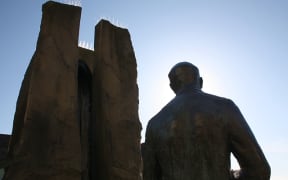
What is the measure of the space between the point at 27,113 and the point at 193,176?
175 inches

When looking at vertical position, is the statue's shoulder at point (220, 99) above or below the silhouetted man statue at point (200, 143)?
above

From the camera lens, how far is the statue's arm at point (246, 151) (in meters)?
1.66

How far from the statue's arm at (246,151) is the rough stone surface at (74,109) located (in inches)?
163

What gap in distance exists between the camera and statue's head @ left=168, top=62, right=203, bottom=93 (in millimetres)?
2096

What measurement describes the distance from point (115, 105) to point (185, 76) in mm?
4671

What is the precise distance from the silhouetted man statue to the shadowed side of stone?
4.29 meters

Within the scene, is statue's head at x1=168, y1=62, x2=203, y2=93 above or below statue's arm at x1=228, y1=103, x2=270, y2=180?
above

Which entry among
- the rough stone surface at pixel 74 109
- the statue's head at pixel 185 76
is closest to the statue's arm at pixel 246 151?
the statue's head at pixel 185 76

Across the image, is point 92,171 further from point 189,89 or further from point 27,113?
point 189,89

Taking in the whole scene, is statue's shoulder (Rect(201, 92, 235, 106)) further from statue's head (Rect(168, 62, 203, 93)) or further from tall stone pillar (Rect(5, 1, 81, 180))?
tall stone pillar (Rect(5, 1, 81, 180))

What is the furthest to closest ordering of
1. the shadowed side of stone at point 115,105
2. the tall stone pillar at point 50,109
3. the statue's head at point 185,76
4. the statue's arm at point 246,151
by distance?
the shadowed side of stone at point 115,105, the tall stone pillar at point 50,109, the statue's head at point 185,76, the statue's arm at point 246,151

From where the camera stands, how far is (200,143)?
1.78 meters

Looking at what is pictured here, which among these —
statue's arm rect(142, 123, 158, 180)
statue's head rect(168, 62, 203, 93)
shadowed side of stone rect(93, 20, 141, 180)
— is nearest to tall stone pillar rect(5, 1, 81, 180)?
shadowed side of stone rect(93, 20, 141, 180)

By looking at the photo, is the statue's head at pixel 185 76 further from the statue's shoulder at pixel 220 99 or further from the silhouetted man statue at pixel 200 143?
the statue's shoulder at pixel 220 99
